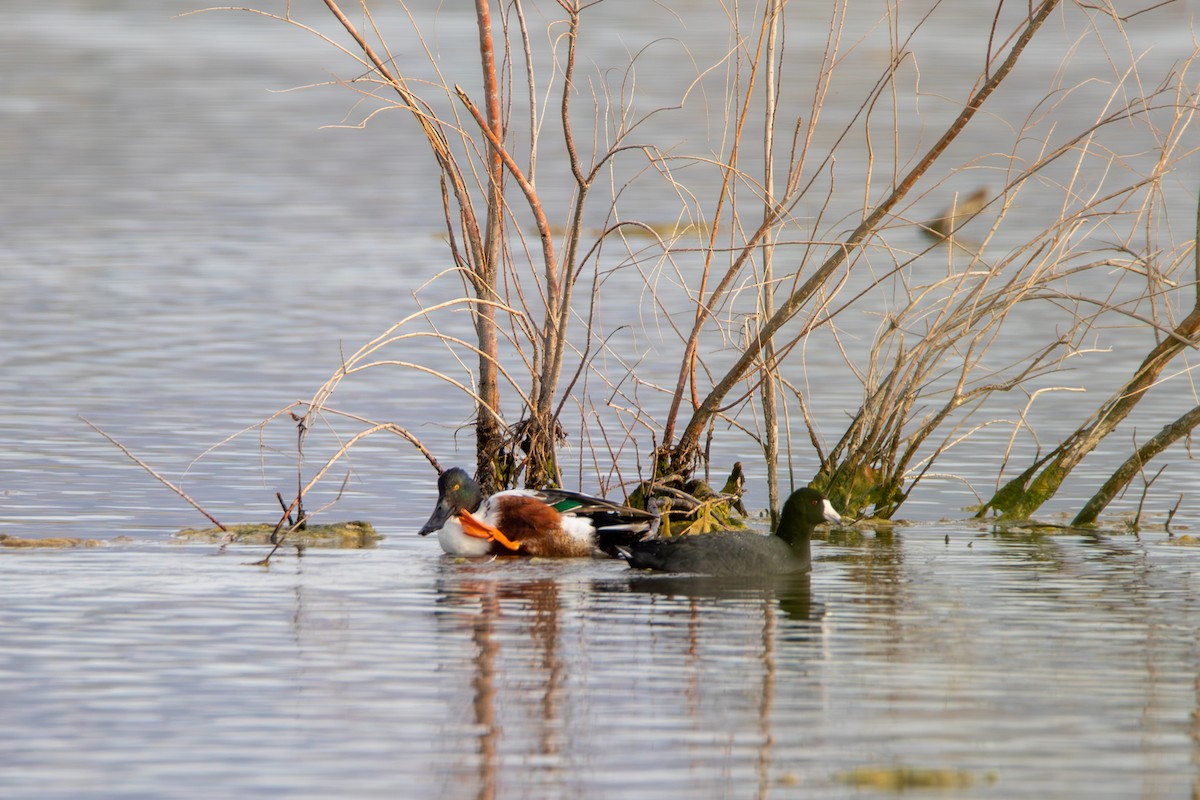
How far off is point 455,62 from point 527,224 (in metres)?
17.5

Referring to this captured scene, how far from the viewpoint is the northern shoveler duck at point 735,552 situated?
9953 mm

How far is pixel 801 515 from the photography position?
1020cm

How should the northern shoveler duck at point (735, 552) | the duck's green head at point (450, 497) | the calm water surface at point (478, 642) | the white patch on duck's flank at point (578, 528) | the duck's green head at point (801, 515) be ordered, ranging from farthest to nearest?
the duck's green head at point (450, 497) → the white patch on duck's flank at point (578, 528) → the duck's green head at point (801, 515) → the northern shoveler duck at point (735, 552) → the calm water surface at point (478, 642)

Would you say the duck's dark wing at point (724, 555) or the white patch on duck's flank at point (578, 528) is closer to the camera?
the duck's dark wing at point (724, 555)

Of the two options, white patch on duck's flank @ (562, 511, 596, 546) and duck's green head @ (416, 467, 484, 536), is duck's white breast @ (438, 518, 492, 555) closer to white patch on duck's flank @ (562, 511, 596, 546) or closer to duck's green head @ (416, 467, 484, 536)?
duck's green head @ (416, 467, 484, 536)

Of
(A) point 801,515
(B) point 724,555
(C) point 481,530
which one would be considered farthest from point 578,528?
(A) point 801,515

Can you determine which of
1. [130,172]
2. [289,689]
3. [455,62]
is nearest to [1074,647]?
[289,689]

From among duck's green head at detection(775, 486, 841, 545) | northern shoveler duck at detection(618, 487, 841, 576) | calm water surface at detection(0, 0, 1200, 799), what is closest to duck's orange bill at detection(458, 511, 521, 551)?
calm water surface at detection(0, 0, 1200, 799)

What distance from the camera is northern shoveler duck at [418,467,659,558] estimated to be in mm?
10477

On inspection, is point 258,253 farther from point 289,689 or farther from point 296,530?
point 289,689

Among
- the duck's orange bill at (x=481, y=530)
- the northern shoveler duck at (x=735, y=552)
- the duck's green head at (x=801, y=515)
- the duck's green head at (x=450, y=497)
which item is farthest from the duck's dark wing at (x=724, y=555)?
the duck's green head at (x=450, y=497)

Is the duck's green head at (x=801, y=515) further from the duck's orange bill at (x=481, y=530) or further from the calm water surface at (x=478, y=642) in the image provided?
the duck's orange bill at (x=481, y=530)

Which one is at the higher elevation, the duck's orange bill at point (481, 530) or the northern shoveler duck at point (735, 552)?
the duck's orange bill at point (481, 530)

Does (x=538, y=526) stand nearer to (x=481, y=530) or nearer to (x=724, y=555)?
(x=481, y=530)
